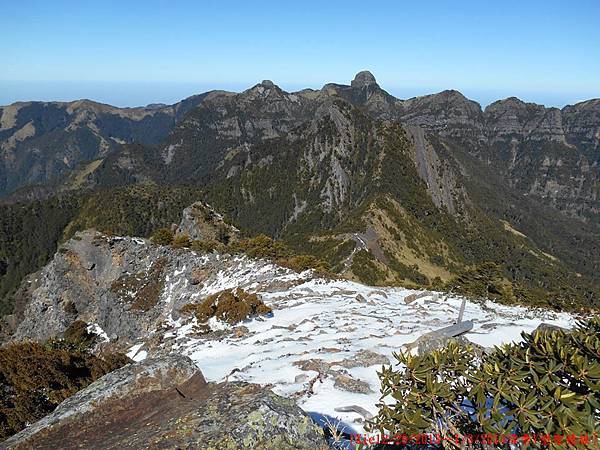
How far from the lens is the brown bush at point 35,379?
11.7 metres

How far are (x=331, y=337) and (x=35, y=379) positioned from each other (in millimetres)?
12557

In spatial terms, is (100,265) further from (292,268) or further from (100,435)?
(100,435)

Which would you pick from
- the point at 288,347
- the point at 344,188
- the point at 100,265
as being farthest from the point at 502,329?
the point at 344,188

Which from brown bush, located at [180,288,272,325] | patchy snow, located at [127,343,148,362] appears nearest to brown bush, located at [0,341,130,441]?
patchy snow, located at [127,343,148,362]

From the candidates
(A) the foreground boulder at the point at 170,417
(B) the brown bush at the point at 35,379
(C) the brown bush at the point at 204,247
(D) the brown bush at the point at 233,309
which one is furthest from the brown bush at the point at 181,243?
(A) the foreground boulder at the point at 170,417

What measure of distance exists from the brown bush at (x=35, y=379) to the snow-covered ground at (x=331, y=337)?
4.64m

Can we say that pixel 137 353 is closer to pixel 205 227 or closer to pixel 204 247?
pixel 204 247

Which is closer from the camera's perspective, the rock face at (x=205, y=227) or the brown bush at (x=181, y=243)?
the brown bush at (x=181, y=243)

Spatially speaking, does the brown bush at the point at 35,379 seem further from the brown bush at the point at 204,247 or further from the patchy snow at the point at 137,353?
the brown bush at the point at 204,247

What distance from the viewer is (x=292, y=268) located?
1508 inches

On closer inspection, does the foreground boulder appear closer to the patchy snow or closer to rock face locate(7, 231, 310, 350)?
the patchy snow

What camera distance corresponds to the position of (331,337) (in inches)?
814

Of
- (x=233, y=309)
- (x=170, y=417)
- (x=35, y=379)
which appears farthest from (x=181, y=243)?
(x=170, y=417)

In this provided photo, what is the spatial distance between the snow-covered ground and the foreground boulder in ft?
13.0
